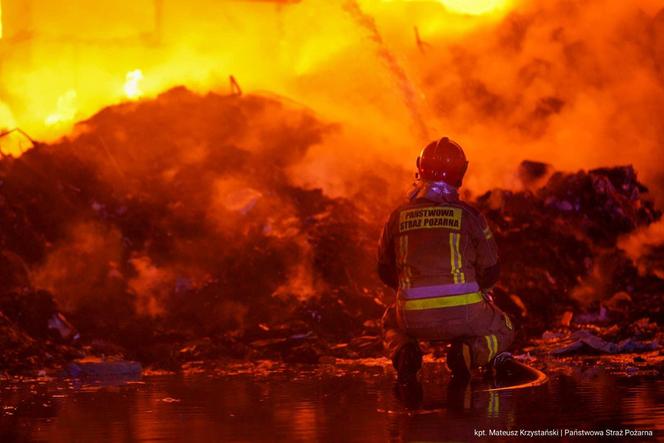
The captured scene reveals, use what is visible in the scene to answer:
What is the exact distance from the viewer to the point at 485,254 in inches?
283

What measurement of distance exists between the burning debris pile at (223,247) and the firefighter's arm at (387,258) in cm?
269

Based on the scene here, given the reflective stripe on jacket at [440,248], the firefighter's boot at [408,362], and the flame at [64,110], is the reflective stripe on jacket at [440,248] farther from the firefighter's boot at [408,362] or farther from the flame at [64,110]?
the flame at [64,110]

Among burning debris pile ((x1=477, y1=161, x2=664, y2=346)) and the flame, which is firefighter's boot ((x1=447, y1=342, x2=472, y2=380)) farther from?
the flame

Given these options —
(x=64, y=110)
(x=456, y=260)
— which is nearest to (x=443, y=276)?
(x=456, y=260)

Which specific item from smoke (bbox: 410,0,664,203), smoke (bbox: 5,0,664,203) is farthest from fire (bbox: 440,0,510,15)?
smoke (bbox: 410,0,664,203)

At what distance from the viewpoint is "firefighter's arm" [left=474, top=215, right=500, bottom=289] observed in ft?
23.5

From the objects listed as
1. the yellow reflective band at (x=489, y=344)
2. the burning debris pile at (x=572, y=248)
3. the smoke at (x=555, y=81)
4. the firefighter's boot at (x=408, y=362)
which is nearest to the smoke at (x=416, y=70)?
the smoke at (x=555, y=81)

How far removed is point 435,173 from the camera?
7.39m

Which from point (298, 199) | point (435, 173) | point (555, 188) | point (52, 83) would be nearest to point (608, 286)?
point (555, 188)

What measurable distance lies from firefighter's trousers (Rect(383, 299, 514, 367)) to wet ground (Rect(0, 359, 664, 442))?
1.12ft

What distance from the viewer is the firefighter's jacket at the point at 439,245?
7.04m

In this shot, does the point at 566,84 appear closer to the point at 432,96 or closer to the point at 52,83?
the point at 432,96

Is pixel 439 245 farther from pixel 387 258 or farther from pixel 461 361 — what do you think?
pixel 461 361

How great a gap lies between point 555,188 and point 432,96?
3.07 meters
